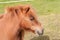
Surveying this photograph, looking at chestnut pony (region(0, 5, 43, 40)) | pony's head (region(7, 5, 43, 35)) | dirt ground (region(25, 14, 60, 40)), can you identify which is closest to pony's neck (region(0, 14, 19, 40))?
chestnut pony (region(0, 5, 43, 40))

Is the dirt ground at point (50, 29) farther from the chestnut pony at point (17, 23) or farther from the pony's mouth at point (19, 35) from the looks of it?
the chestnut pony at point (17, 23)

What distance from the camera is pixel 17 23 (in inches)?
196

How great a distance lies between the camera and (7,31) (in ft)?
16.6

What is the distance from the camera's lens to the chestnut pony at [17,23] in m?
4.93

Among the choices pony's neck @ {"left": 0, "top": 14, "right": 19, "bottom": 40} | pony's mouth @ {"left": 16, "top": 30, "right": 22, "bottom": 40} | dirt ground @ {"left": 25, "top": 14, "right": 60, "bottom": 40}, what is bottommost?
dirt ground @ {"left": 25, "top": 14, "right": 60, "bottom": 40}

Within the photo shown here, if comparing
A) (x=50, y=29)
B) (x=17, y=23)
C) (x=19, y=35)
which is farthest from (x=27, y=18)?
(x=50, y=29)

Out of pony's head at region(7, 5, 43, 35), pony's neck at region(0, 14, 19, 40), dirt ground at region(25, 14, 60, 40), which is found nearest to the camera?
pony's head at region(7, 5, 43, 35)

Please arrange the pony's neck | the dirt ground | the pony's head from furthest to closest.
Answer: the dirt ground
the pony's neck
the pony's head

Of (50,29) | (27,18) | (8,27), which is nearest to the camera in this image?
(27,18)

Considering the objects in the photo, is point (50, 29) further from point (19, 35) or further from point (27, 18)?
point (27, 18)

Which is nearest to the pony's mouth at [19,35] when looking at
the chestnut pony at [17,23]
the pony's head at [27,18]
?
the chestnut pony at [17,23]

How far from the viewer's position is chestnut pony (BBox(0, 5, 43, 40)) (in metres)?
4.93

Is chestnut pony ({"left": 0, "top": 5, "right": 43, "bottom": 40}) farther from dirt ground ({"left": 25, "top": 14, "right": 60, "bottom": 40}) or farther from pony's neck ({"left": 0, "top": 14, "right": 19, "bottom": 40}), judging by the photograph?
dirt ground ({"left": 25, "top": 14, "right": 60, "bottom": 40})

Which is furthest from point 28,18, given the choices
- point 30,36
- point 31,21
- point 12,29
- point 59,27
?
point 59,27
